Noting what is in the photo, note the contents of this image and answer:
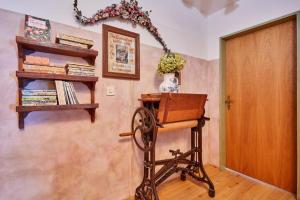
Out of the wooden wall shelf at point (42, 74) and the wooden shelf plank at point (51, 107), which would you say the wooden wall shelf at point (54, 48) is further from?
the wooden shelf plank at point (51, 107)

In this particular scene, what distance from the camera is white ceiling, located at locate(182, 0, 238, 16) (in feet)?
7.54

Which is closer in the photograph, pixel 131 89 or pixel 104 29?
pixel 104 29

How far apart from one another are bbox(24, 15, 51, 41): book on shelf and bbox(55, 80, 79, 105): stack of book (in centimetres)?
36

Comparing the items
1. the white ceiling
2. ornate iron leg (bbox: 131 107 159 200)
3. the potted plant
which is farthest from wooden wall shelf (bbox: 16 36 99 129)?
the white ceiling

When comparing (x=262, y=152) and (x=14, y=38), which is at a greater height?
(x=14, y=38)

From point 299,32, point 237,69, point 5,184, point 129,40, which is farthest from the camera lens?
point 237,69

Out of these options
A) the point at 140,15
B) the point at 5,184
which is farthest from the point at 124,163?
the point at 140,15

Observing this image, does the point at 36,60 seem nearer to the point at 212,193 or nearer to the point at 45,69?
the point at 45,69

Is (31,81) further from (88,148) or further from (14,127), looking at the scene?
(88,148)

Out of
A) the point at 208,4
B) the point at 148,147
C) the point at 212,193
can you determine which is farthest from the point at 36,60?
the point at 208,4

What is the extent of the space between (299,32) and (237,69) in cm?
75

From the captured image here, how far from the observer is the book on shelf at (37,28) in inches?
47.8

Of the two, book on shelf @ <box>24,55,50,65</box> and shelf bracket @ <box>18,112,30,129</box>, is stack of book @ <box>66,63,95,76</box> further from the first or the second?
shelf bracket @ <box>18,112,30,129</box>

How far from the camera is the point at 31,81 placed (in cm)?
128
